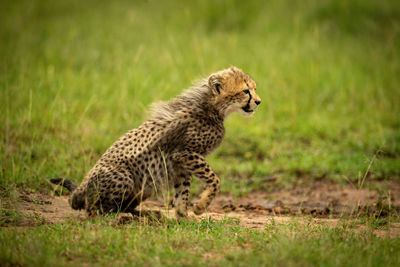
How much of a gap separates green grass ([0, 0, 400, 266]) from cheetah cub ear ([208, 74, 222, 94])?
Answer: 4.04 ft

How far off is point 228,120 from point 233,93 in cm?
285

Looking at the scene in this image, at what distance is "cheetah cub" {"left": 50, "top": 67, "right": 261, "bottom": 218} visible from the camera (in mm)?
4012

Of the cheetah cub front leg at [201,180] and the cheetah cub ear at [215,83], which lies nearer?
the cheetah cub front leg at [201,180]

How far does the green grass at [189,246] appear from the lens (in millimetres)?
3043

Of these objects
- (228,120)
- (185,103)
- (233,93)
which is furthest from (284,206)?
(228,120)

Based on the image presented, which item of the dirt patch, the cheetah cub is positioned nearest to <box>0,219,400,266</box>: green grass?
the cheetah cub

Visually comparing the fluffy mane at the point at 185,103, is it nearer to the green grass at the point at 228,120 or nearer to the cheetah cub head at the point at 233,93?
the cheetah cub head at the point at 233,93

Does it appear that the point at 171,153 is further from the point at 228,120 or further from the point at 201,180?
the point at 228,120

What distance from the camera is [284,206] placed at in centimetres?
511

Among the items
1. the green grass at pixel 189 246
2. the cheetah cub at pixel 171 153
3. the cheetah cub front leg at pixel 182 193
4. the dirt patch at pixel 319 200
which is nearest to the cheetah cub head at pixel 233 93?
the cheetah cub at pixel 171 153

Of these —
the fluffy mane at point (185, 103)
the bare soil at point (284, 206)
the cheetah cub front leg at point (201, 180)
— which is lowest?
the bare soil at point (284, 206)

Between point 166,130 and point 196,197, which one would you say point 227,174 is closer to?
point 196,197

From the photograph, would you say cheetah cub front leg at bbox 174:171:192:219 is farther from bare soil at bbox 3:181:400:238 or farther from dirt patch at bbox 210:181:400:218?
dirt patch at bbox 210:181:400:218

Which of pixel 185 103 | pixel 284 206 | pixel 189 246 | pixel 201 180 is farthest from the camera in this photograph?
pixel 284 206
